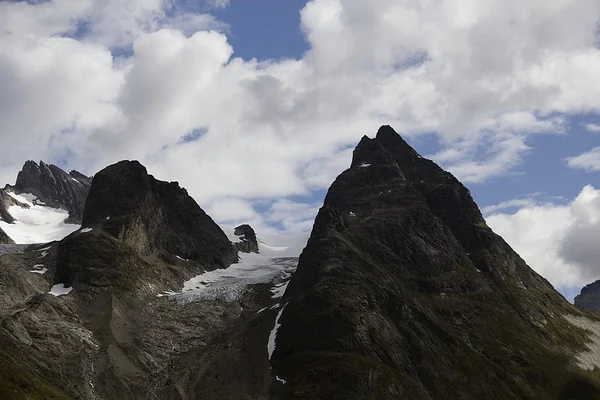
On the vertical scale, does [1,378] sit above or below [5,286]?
below

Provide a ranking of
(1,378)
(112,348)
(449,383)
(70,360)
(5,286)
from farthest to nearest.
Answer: (5,286) → (449,383) → (112,348) → (70,360) → (1,378)

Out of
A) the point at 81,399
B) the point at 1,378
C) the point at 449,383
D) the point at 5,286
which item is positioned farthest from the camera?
the point at 5,286

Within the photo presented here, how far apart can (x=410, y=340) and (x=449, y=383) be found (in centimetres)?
1812

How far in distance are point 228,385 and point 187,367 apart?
13.2m

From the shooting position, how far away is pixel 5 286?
18550 centimetres

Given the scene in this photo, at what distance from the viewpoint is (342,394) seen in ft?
512

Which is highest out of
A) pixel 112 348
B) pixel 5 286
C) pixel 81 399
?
pixel 5 286

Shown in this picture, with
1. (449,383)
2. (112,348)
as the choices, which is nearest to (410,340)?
(449,383)

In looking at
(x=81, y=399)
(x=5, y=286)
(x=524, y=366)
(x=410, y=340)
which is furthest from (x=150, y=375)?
(x=524, y=366)

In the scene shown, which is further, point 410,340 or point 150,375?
point 410,340

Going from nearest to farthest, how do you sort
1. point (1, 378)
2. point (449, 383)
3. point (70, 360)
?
point (1, 378) → point (70, 360) → point (449, 383)

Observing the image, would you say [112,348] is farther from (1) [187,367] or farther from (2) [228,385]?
(2) [228,385]

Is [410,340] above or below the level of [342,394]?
above

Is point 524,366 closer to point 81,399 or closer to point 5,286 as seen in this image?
point 81,399
